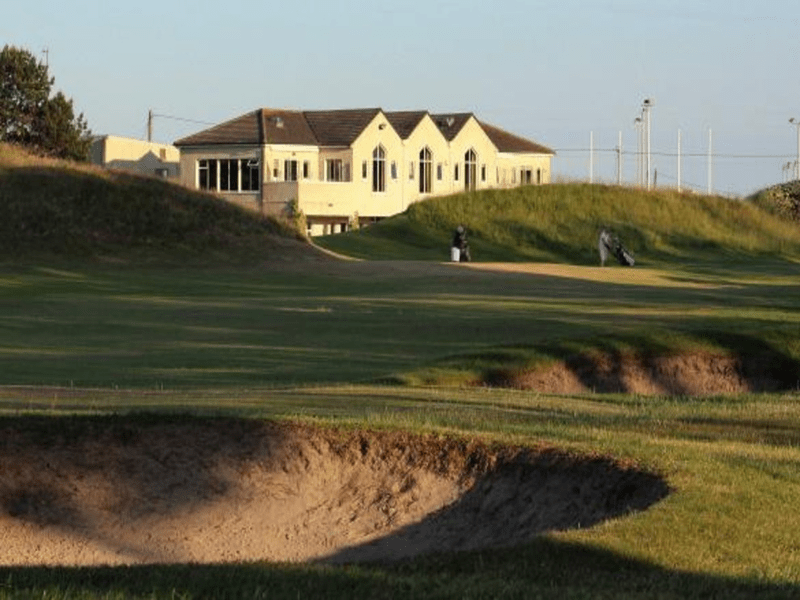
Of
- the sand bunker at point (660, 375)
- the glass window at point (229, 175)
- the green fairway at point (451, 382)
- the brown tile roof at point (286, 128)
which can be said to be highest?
the brown tile roof at point (286, 128)

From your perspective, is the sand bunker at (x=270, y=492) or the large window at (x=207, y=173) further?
the large window at (x=207, y=173)

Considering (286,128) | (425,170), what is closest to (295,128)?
(286,128)

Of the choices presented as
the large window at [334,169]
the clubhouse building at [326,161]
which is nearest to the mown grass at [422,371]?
the clubhouse building at [326,161]

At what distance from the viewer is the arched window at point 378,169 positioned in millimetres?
118688

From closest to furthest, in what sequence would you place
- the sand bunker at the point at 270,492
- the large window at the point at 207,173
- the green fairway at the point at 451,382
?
the green fairway at the point at 451,382, the sand bunker at the point at 270,492, the large window at the point at 207,173

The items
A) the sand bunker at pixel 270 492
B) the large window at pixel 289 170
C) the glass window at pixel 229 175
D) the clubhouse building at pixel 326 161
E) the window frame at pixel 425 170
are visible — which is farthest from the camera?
the window frame at pixel 425 170

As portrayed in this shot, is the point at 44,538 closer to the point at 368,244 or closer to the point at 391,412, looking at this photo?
the point at 391,412

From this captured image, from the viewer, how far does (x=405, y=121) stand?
406 feet

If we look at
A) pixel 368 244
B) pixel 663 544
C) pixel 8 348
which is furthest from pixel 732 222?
pixel 663 544

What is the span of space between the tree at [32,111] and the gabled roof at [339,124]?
16898mm

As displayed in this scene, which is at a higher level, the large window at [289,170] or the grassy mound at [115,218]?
the large window at [289,170]

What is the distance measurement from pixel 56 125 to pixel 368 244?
32.0 metres

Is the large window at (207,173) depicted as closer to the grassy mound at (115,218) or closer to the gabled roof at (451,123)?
the gabled roof at (451,123)

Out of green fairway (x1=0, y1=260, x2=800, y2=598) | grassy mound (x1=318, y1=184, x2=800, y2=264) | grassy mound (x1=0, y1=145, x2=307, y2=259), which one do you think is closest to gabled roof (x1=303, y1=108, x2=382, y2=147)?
grassy mound (x1=318, y1=184, x2=800, y2=264)
